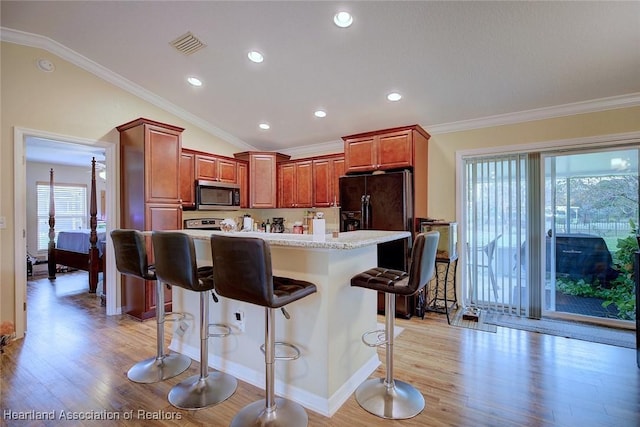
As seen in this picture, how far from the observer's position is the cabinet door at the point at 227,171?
15.5ft

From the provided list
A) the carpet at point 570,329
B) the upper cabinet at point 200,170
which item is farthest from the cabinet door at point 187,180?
the carpet at point 570,329

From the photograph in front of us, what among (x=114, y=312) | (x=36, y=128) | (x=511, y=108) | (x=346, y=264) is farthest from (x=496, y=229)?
(x=36, y=128)

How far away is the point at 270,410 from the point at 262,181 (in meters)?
3.83

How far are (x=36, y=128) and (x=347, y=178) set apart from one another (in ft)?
11.5

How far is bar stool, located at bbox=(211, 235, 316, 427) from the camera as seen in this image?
5.11ft

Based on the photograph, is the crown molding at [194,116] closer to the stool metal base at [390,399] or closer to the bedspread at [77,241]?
the bedspread at [77,241]

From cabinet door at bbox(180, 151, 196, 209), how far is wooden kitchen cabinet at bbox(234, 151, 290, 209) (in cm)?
98

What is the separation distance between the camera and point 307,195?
4.91 metres

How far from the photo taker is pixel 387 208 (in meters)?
3.62

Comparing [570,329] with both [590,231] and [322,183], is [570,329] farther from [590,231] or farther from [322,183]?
[322,183]

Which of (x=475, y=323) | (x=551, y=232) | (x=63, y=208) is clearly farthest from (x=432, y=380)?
(x=63, y=208)

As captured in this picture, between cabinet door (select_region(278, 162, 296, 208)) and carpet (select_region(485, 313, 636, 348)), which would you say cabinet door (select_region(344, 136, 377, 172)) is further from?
carpet (select_region(485, 313, 636, 348))

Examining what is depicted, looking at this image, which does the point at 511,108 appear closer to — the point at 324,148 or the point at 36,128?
the point at 324,148

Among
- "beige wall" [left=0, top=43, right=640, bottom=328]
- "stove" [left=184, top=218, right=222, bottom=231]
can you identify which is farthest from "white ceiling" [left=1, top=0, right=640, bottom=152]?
"stove" [left=184, top=218, right=222, bottom=231]
